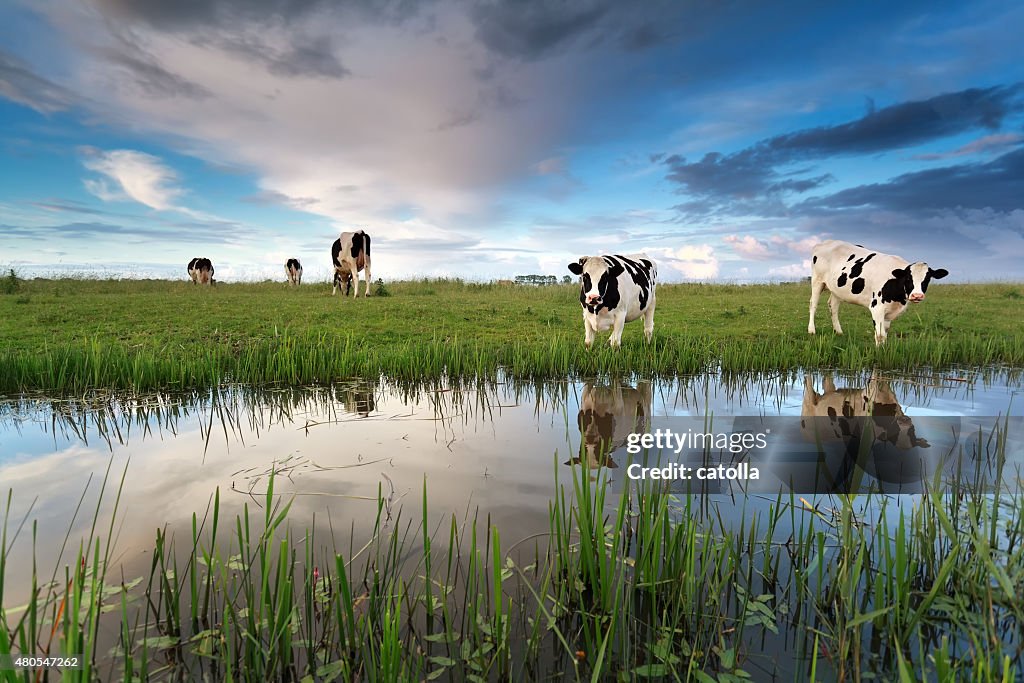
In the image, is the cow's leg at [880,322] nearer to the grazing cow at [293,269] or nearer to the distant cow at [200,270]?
the grazing cow at [293,269]

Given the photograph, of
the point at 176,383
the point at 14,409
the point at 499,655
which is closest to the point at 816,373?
the point at 499,655

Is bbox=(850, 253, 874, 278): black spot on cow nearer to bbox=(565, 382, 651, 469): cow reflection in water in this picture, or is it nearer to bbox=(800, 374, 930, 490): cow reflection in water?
bbox=(800, 374, 930, 490): cow reflection in water

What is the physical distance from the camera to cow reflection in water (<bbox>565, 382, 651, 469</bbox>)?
4.62 meters

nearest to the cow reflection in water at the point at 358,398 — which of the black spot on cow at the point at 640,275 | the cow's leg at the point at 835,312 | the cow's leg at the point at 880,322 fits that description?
the black spot on cow at the point at 640,275

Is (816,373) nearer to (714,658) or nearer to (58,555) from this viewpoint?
(714,658)

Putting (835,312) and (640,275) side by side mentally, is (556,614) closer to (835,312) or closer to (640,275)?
(640,275)

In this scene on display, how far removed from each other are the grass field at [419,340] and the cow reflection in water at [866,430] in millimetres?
1780

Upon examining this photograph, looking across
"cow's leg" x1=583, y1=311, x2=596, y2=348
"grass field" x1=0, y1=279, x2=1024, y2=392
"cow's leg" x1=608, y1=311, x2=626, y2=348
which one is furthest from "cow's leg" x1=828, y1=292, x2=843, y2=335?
"cow's leg" x1=583, y1=311, x2=596, y2=348

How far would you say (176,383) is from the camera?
7273 millimetres

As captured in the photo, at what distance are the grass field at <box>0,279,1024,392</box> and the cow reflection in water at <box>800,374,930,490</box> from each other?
178 centimetres

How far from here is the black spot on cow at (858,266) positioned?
481 inches

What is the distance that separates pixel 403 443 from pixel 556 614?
2827 mm

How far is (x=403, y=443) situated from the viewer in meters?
4.88

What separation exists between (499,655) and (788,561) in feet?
5.55
